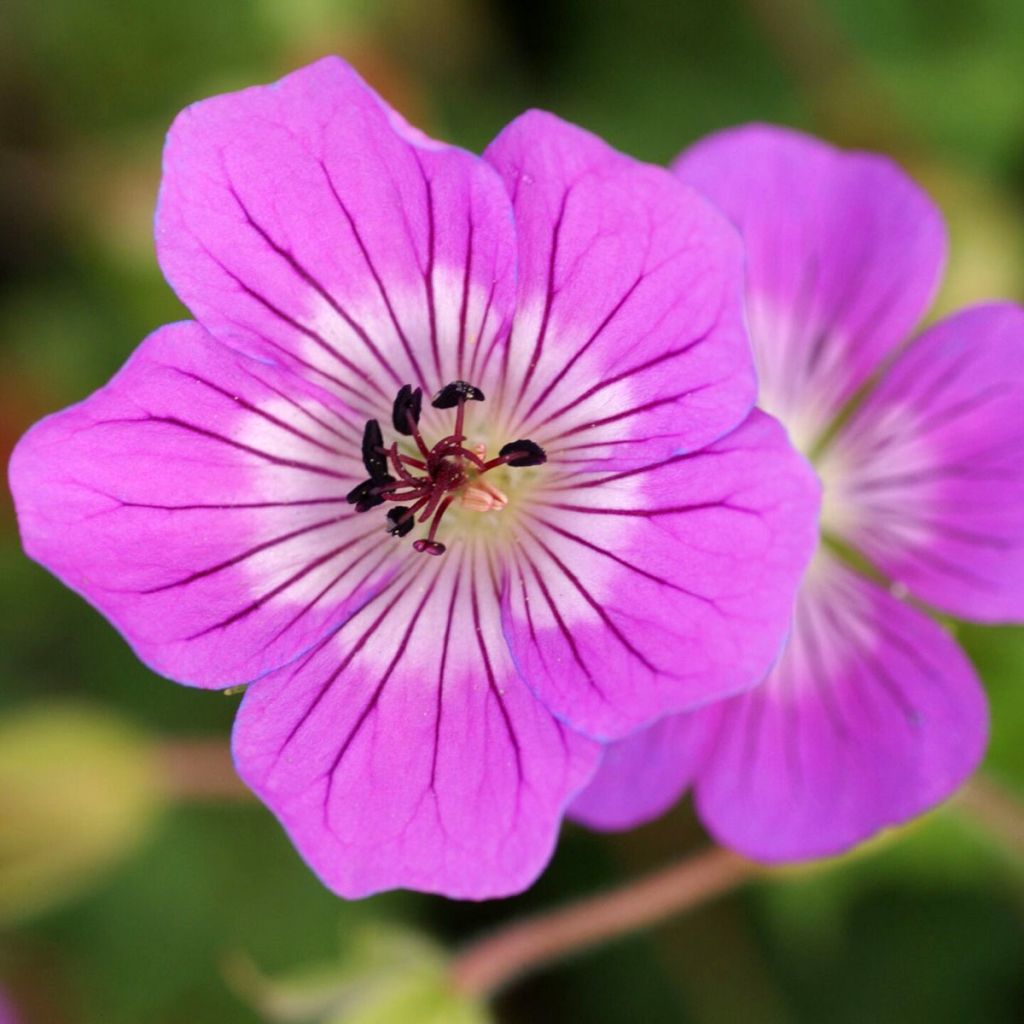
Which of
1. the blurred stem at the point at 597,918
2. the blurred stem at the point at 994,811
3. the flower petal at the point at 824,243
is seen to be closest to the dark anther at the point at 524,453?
the flower petal at the point at 824,243

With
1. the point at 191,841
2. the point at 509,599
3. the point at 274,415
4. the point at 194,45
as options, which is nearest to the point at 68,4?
the point at 194,45

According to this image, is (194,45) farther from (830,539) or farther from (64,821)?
(830,539)

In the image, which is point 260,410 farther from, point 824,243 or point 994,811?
point 994,811

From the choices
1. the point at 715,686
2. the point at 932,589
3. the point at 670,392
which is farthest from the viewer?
the point at 932,589

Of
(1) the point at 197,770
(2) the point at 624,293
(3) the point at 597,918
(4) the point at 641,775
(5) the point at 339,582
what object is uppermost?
(2) the point at 624,293

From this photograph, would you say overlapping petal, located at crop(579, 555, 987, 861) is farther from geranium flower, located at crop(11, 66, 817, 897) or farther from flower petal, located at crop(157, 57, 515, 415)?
flower petal, located at crop(157, 57, 515, 415)

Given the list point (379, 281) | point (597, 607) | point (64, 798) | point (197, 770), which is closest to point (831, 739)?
point (597, 607)
